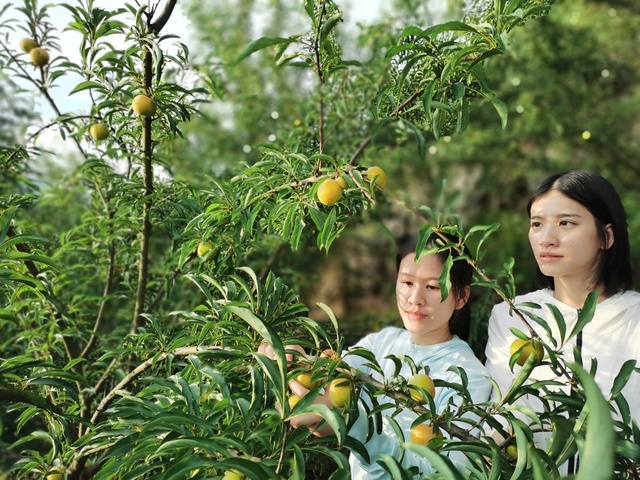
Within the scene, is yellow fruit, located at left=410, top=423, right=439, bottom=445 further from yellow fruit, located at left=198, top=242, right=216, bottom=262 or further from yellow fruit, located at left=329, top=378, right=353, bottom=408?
yellow fruit, located at left=198, top=242, right=216, bottom=262

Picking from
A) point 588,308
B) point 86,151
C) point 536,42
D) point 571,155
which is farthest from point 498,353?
point 571,155

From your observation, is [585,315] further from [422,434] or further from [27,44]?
[27,44]

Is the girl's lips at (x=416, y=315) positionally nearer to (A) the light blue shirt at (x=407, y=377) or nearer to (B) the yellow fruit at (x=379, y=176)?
(A) the light blue shirt at (x=407, y=377)

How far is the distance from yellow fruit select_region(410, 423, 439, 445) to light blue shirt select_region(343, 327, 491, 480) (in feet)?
0.22

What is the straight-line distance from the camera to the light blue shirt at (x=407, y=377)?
773mm

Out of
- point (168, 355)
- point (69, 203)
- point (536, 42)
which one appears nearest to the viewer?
point (168, 355)

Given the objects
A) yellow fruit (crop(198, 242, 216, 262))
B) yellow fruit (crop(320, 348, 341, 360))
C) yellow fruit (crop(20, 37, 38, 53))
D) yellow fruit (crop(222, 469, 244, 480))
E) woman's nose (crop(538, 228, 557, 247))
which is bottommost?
yellow fruit (crop(222, 469, 244, 480))

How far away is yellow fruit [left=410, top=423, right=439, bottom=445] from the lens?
25.8 inches

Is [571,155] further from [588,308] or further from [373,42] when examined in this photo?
[588,308]

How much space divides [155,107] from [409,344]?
0.56m

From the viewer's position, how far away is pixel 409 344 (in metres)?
1.00

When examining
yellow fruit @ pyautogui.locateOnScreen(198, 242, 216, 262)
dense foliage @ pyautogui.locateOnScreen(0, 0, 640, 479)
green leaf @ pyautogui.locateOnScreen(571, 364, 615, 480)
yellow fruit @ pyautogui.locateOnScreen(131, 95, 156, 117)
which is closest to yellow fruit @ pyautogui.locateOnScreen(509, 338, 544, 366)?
dense foliage @ pyautogui.locateOnScreen(0, 0, 640, 479)

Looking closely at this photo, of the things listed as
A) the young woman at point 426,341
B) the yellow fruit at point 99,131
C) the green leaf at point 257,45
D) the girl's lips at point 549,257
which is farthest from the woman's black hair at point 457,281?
the yellow fruit at point 99,131

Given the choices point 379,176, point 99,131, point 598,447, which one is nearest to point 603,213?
point 379,176
